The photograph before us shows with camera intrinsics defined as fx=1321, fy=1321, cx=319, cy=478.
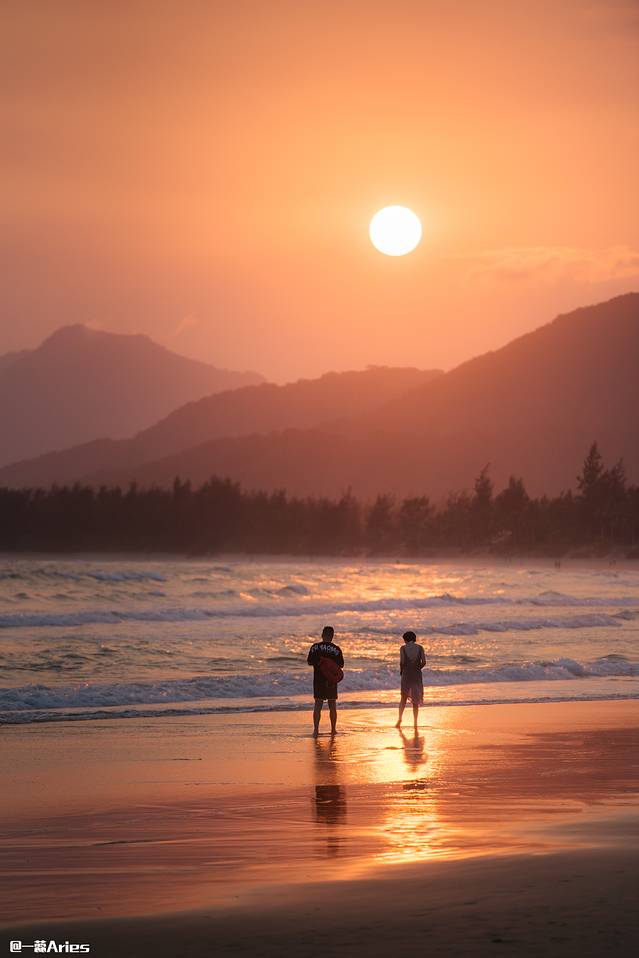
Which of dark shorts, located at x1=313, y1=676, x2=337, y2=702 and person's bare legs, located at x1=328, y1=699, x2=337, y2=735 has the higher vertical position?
dark shorts, located at x1=313, y1=676, x2=337, y2=702

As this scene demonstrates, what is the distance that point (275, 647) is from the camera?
121 ft

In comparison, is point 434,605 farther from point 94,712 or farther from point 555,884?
point 555,884

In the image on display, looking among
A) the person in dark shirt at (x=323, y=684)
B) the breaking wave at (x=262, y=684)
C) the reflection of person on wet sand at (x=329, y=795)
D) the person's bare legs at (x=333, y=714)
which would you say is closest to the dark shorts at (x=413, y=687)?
the person in dark shirt at (x=323, y=684)

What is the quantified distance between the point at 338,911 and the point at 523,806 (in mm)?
5277

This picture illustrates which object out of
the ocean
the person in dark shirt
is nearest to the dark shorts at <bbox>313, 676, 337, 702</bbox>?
the person in dark shirt

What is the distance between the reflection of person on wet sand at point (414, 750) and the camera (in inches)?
676

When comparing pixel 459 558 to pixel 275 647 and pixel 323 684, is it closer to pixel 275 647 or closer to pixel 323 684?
pixel 275 647

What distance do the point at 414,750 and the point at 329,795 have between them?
13.7ft

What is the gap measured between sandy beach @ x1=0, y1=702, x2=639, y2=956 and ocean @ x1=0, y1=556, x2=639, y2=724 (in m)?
4.95

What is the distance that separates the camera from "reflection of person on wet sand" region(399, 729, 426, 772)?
17.2 metres

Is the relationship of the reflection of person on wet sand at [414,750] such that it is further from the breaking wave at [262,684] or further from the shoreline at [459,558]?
the shoreline at [459,558]

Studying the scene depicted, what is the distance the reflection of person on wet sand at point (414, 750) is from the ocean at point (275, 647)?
211 inches

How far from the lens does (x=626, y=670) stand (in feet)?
107

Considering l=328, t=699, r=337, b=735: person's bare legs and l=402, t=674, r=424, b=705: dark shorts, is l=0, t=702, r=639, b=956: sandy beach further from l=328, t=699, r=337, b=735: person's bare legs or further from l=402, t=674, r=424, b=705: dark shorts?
l=402, t=674, r=424, b=705: dark shorts
